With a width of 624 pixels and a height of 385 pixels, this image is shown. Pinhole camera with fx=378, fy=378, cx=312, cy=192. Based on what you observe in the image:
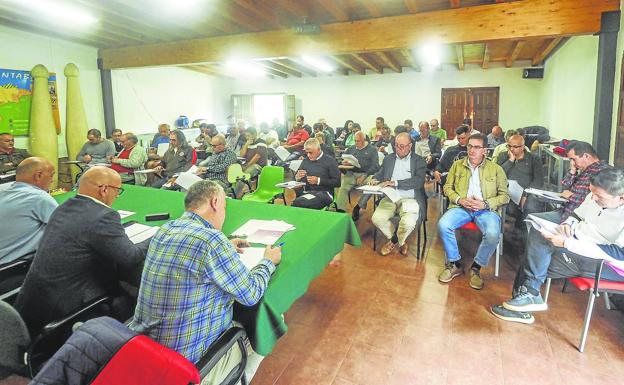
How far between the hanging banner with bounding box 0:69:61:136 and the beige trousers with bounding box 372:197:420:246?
628 centimetres

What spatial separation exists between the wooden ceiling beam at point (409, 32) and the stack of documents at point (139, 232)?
422 centimetres

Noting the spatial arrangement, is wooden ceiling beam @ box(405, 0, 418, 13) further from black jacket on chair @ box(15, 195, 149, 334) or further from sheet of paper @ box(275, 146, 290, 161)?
black jacket on chair @ box(15, 195, 149, 334)

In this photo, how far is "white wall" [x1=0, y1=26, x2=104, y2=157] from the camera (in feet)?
20.7

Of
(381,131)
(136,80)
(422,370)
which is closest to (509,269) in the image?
(422,370)

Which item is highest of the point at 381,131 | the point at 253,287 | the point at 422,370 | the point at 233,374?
the point at 381,131

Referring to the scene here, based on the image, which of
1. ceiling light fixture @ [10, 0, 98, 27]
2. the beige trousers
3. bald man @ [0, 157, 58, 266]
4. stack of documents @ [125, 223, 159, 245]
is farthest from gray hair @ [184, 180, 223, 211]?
ceiling light fixture @ [10, 0, 98, 27]

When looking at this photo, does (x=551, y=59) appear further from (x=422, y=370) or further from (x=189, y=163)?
(x=422, y=370)

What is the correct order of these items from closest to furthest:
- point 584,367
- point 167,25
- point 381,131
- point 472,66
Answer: point 584,367 → point 167,25 → point 381,131 → point 472,66

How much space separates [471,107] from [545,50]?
9.47ft

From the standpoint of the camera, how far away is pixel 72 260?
5.63 ft

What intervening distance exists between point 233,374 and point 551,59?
10.2 m

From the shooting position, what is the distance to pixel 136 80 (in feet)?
29.6

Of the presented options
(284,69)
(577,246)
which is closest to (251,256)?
(577,246)

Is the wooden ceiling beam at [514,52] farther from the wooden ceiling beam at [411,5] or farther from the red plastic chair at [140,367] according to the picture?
the red plastic chair at [140,367]
